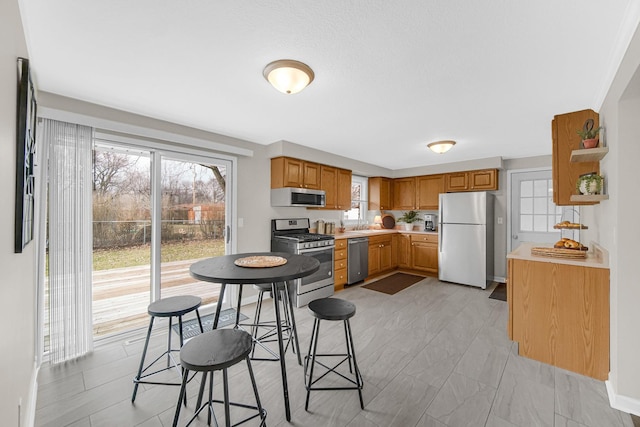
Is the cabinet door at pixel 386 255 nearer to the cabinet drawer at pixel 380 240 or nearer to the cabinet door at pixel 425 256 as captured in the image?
the cabinet drawer at pixel 380 240

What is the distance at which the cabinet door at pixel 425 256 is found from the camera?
5320mm

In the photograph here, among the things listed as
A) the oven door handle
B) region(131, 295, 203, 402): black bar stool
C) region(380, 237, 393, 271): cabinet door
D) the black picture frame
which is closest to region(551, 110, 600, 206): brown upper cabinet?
the oven door handle

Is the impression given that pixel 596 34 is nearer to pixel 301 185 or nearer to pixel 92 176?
pixel 301 185

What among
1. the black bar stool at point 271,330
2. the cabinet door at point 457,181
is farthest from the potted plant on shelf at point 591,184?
the cabinet door at point 457,181

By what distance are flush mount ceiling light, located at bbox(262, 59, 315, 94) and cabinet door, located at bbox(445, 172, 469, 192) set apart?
436 centimetres

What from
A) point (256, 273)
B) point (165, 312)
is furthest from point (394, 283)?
point (165, 312)

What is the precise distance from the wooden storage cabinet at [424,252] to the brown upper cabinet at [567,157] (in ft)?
9.55

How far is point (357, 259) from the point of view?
4.74 meters

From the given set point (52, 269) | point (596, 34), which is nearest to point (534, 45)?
point (596, 34)

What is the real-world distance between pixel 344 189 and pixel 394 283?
1.97 meters

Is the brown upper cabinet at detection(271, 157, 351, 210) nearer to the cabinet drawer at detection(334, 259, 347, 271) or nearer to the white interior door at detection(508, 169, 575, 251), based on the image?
the cabinet drawer at detection(334, 259, 347, 271)

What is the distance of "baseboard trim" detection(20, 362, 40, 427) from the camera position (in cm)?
149

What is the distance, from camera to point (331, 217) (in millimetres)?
5246

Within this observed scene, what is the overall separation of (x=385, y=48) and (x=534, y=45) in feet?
3.04
